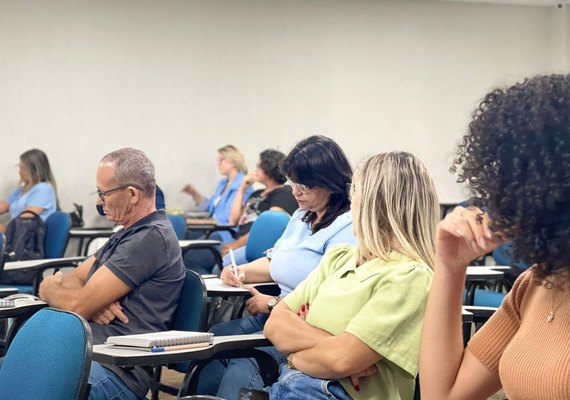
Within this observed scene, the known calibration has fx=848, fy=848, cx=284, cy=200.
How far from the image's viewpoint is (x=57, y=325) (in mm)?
2111

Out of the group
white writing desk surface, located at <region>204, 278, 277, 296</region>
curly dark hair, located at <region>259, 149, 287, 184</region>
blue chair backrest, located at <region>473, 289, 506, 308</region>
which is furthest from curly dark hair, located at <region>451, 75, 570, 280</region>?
curly dark hair, located at <region>259, 149, 287, 184</region>

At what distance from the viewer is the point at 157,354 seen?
7.45ft

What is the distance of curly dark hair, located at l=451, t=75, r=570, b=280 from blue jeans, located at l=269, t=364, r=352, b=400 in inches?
40.9

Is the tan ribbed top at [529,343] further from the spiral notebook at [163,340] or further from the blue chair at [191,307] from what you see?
the blue chair at [191,307]

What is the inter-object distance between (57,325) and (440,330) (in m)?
1.02

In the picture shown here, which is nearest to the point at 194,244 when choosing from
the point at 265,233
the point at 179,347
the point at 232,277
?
the point at 265,233

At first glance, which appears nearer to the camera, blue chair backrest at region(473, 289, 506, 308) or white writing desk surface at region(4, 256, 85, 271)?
blue chair backrest at region(473, 289, 506, 308)

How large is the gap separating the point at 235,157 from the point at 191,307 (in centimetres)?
457

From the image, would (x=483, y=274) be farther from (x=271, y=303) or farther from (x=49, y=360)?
(x=49, y=360)

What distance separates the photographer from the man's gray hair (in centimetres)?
311

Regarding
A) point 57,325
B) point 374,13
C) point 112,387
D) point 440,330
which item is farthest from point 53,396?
point 374,13

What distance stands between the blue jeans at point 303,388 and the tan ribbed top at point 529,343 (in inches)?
29.1

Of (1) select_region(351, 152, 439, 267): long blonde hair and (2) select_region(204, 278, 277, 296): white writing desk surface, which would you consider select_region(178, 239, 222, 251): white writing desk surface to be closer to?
(2) select_region(204, 278, 277, 296): white writing desk surface

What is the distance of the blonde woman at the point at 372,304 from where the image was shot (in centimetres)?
212
